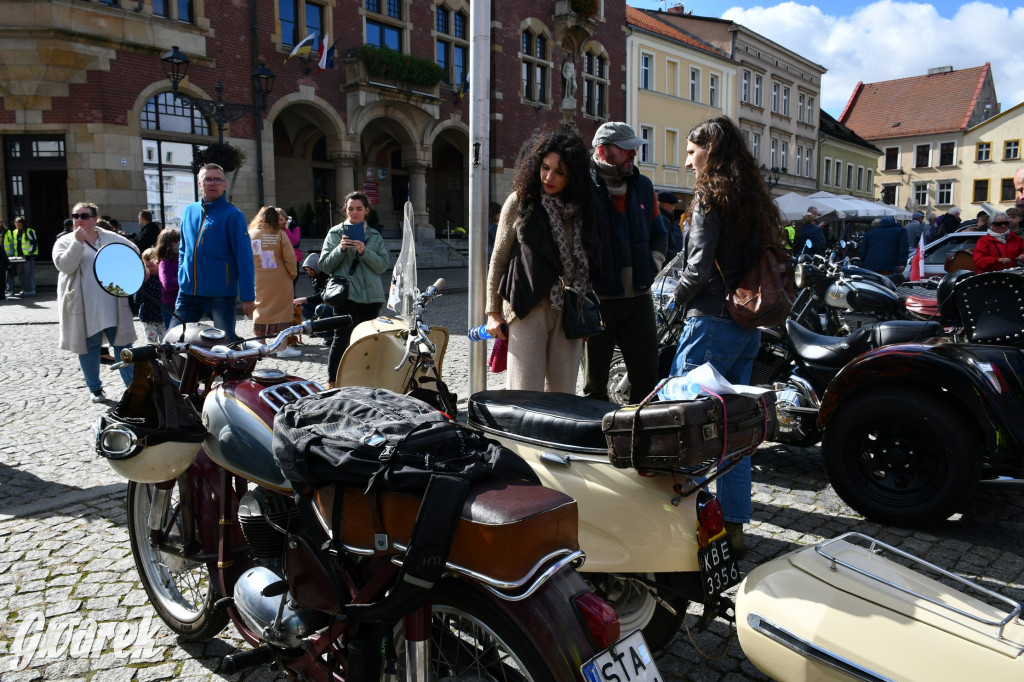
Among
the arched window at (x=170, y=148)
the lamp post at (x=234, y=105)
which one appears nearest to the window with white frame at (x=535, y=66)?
the lamp post at (x=234, y=105)

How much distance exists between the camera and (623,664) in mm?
1673

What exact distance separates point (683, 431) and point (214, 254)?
212 inches

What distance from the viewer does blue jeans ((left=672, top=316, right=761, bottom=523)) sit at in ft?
11.4

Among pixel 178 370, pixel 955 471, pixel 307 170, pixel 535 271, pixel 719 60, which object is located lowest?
pixel 955 471

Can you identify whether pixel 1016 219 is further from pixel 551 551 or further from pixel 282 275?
pixel 551 551

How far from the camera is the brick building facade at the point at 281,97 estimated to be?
1883 cm

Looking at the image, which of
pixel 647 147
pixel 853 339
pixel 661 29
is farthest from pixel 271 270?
pixel 661 29

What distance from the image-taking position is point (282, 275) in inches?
339

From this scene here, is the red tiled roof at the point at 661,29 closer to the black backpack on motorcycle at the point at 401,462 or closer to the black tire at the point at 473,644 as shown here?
the black backpack on motorcycle at the point at 401,462

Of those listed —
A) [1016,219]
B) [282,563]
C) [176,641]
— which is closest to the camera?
[282,563]

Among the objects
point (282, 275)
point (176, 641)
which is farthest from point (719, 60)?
point (176, 641)

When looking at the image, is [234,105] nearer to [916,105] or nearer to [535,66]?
[535,66]

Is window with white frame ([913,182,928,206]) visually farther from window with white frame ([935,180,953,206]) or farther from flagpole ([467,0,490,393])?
flagpole ([467,0,490,393])

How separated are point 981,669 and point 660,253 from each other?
303 centimetres
